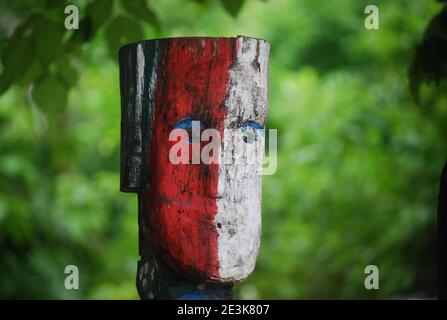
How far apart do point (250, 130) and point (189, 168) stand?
0.54 feet

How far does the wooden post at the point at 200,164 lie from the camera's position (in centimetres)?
161

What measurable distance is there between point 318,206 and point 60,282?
160 cm

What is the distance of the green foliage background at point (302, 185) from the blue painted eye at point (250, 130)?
179 cm

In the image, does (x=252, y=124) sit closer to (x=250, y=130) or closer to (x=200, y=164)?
(x=250, y=130)

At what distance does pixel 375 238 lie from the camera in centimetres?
412

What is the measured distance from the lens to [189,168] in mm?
1612

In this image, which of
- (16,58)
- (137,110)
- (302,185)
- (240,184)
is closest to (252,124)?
(240,184)

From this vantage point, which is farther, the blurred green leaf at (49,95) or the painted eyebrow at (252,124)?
the blurred green leaf at (49,95)

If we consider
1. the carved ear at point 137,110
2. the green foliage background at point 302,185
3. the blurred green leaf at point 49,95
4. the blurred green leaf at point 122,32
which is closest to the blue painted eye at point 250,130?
the carved ear at point 137,110

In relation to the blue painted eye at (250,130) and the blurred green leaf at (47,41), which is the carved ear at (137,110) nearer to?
the blue painted eye at (250,130)

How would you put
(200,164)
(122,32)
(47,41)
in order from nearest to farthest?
(200,164), (47,41), (122,32)
